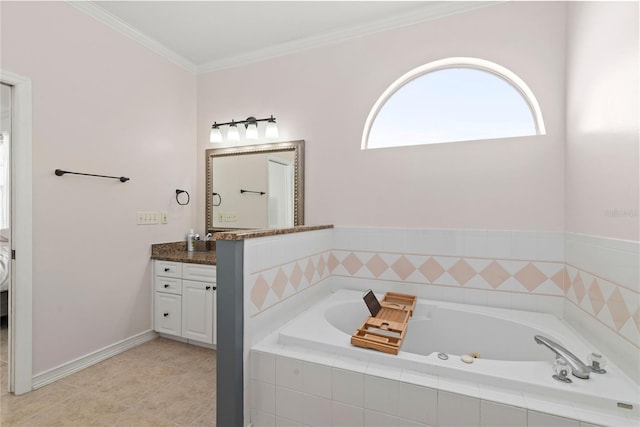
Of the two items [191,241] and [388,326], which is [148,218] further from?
[388,326]

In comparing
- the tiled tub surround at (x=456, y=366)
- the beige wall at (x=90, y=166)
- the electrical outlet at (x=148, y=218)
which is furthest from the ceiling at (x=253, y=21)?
the tiled tub surround at (x=456, y=366)

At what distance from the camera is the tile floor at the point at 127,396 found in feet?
5.45

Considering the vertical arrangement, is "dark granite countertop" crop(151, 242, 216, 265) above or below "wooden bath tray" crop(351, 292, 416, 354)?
above

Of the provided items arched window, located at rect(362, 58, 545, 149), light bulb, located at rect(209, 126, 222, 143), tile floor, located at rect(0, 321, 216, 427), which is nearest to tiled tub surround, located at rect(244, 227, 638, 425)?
tile floor, located at rect(0, 321, 216, 427)

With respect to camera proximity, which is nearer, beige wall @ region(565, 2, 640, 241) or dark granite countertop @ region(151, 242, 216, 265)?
beige wall @ region(565, 2, 640, 241)

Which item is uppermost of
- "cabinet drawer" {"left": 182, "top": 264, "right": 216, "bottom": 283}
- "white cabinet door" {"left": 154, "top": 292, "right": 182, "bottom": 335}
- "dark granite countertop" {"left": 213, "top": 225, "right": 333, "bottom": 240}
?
"dark granite countertop" {"left": 213, "top": 225, "right": 333, "bottom": 240}

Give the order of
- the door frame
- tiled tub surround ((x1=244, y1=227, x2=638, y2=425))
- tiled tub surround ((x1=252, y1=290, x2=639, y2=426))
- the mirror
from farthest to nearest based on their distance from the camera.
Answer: the mirror, the door frame, tiled tub surround ((x1=244, y1=227, x2=638, y2=425)), tiled tub surround ((x1=252, y1=290, x2=639, y2=426))

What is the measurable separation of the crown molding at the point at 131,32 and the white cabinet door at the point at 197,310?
2090 mm

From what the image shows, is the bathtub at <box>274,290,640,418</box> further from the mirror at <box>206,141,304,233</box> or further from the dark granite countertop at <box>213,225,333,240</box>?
the mirror at <box>206,141,304,233</box>

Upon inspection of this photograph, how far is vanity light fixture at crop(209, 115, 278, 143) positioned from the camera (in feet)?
8.76

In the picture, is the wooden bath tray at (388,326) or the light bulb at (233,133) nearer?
the wooden bath tray at (388,326)

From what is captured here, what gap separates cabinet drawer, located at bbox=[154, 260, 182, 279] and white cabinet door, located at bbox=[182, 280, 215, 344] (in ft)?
0.37

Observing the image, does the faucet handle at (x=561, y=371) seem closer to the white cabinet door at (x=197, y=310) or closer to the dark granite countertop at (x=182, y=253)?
the dark granite countertop at (x=182, y=253)

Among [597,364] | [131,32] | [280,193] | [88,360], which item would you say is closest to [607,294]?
[597,364]
